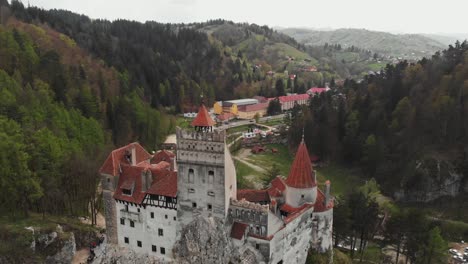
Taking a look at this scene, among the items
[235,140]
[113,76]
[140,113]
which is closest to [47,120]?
[140,113]

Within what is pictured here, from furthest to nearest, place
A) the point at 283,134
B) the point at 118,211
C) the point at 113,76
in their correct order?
the point at 283,134, the point at 113,76, the point at 118,211

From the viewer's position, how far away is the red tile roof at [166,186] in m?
47.0

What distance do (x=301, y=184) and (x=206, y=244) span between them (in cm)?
1290

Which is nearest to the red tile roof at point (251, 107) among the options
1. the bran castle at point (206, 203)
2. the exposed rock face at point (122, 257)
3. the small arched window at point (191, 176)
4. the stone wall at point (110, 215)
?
the bran castle at point (206, 203)

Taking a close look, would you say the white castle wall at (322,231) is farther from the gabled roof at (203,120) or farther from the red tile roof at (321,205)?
the gabled roof at (203,120)

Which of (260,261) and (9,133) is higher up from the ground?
(9,133)

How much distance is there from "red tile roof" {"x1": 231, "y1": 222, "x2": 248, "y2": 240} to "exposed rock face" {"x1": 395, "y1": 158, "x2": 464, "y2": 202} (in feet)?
175

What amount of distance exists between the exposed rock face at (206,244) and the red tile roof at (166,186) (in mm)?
4177

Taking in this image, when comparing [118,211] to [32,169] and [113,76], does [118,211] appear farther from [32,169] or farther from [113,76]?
[113,76]

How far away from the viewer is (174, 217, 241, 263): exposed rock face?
145 feet

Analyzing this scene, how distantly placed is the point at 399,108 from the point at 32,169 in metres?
79.6

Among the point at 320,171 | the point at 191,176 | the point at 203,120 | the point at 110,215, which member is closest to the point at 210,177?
the point at 191,176

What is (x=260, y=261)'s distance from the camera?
44.0m

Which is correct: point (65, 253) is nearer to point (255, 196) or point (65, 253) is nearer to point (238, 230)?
point (238, 230)
